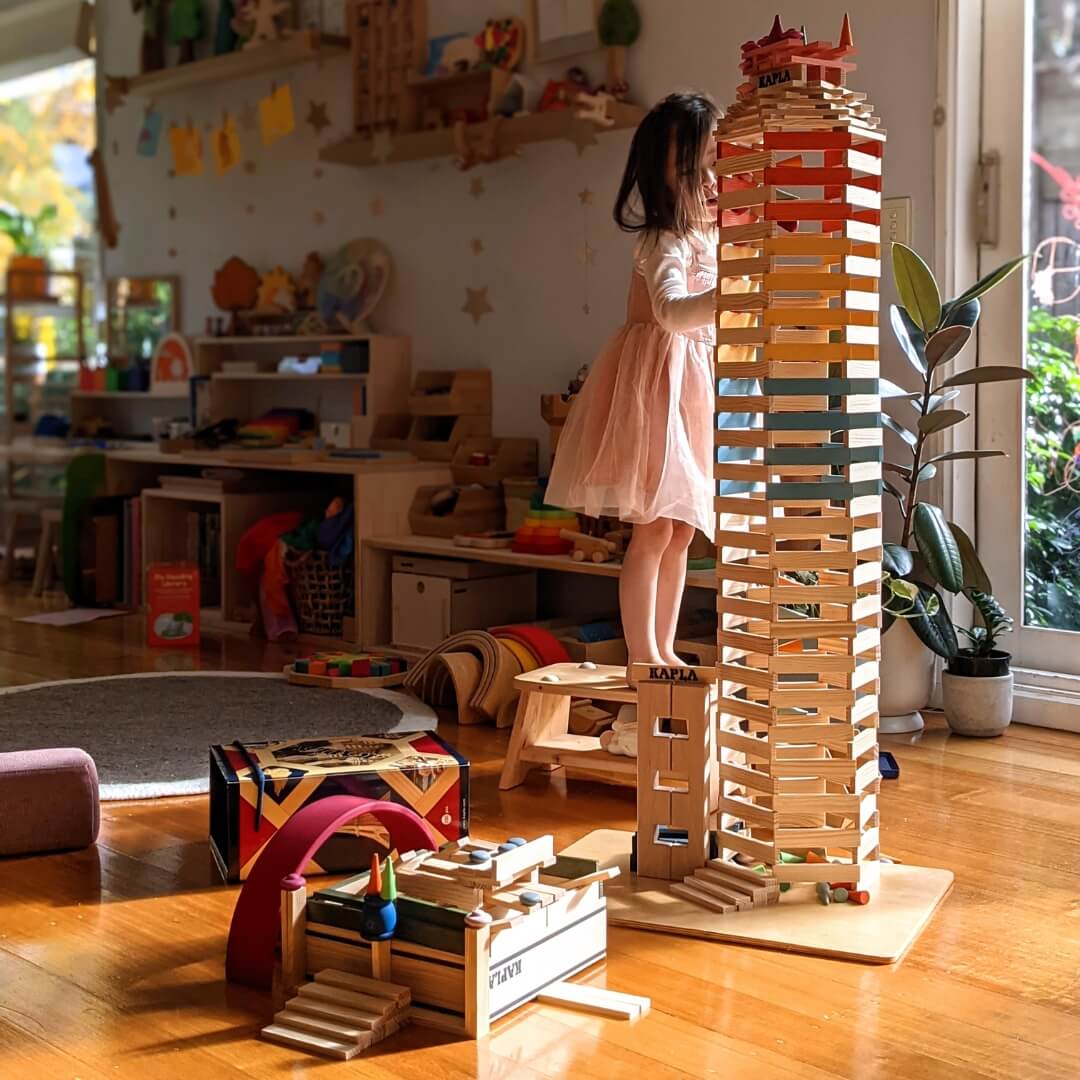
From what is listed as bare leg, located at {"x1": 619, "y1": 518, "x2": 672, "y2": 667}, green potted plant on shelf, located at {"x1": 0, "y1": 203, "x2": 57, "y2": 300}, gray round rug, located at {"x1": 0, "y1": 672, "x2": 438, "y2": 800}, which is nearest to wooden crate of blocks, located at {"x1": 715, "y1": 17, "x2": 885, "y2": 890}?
bare leg, located at {"x1": 619, "y1": 518, "x2": 672, "y2": 667}

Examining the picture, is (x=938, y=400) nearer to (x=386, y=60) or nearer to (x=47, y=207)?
(x=386, y=60)

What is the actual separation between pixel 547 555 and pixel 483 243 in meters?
1.25

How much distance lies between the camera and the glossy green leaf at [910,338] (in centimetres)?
345

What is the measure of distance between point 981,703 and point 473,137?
7.48 ft

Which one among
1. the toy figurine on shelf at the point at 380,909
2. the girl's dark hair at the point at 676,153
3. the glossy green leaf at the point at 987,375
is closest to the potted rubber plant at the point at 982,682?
the glossy green leaf at the point at 987,375

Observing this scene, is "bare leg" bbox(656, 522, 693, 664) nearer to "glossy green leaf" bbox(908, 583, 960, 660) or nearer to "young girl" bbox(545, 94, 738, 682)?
"young girl" bbox(545, 94, 738, 682)

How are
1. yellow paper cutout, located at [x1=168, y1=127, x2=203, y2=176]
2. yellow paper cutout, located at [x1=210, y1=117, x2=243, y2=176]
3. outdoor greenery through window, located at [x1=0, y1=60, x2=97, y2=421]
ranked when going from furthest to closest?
A: outdoor greenery through window, located at [x1=0, y1=60, x2=97, y2=421]
yellow paper cutout, located at [x1=168, y1=127, x2=203, y2=176]
yellow paper cutout, located at [x1=210, y1=117, x2=243, y2=176]

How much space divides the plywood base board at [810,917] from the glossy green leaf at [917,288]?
138 centimetres

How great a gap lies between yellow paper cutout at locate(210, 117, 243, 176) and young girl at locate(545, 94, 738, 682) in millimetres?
3170

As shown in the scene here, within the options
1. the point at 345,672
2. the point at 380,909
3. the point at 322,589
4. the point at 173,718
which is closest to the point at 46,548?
the point at 322,589

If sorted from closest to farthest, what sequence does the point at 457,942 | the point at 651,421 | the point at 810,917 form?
the point at 457,942
the point at 810,917
the point at 651,421

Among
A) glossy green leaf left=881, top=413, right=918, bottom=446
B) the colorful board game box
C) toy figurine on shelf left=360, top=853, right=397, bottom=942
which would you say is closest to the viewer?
toy figurine on shelf left=360, top=853, right=397, bottom=942

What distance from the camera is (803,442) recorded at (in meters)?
2.30

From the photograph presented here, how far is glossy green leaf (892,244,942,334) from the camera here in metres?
3.34
